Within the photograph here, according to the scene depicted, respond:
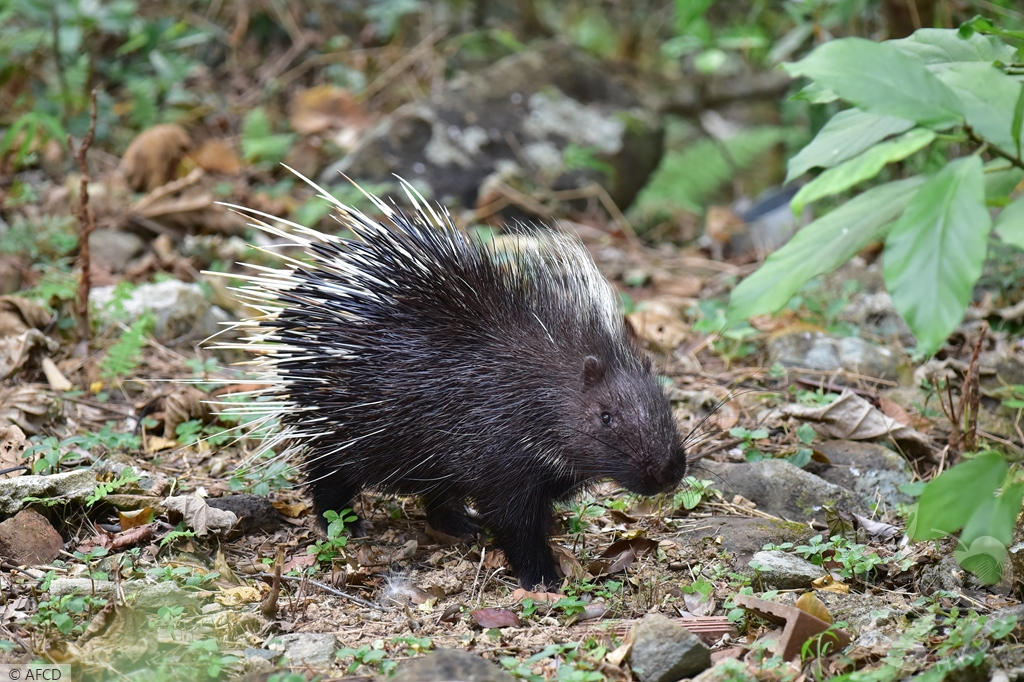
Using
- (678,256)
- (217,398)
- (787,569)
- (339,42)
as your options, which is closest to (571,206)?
(678,256)

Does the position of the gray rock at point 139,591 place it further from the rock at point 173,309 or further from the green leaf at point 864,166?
the rock at point 173,309

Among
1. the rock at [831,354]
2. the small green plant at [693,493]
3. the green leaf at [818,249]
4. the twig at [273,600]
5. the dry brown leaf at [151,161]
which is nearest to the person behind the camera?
the green leaf at [818,249]

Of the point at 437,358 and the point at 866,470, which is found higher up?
the point at 437,358

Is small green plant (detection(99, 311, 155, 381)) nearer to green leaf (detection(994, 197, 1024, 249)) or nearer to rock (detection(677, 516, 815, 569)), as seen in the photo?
rock (detection(677, 516, 815, 569))

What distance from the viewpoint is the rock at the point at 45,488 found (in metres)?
4.04

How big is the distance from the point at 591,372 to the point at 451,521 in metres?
1.10

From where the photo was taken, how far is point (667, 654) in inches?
129

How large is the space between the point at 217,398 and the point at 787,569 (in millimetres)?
3343

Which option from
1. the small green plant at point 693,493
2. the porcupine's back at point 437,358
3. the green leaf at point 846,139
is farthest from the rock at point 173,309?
the green leaf at point 846,139

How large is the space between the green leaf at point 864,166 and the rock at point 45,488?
125 inches

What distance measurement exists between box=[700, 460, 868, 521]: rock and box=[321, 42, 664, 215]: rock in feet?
15.2

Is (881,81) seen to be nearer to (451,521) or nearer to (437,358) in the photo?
(437,358)

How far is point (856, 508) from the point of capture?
180 inches

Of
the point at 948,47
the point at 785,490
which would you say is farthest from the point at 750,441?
the point at 948,47
